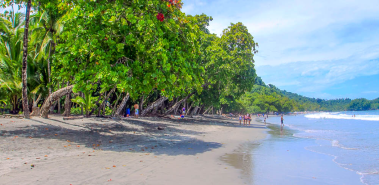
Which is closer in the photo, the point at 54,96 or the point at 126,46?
the point at 126,46

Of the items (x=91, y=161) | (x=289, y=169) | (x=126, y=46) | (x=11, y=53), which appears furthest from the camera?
(x=11, y=53)

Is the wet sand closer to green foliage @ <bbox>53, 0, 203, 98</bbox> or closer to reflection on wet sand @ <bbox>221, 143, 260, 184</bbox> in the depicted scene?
reflection on wet sand @ <bbox>221, 143, 260, 184</bbox>

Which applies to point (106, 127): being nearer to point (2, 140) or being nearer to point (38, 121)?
point (38, 121)

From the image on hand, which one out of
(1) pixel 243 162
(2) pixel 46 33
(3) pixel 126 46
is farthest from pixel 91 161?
(2) pixel 46 33

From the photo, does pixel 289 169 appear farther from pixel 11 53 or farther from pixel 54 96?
pixel 11 53

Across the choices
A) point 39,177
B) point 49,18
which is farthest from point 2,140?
point 49,18

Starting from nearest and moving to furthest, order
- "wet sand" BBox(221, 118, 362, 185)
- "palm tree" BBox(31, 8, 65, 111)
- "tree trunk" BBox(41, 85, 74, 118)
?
"wet sand" BBox(221, 118, 362, 185)
"tree trunk" BBox(41, 85, 74, 118)
"palm tree" BBox(31, 8, 65, 111)

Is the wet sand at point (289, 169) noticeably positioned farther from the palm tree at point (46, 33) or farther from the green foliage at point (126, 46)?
the palm tree at point (46, 33)

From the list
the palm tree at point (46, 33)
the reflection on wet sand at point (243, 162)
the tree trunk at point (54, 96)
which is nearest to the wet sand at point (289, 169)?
the reflection on wet sand at point (243, 162)

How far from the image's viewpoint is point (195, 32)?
39.3 ft

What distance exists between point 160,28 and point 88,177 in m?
6.69

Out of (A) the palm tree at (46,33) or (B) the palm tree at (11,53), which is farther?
(A) the palm tree at (46,33)

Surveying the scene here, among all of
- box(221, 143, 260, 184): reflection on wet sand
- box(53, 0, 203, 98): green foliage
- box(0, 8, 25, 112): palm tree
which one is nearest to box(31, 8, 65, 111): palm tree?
box(0, 8, 25, 112): palm tree

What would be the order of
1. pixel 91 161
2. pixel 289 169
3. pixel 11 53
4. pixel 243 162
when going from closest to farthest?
pixel 91 161 → pixel 289 169 → pixel 243 162 → pixel 11 53
